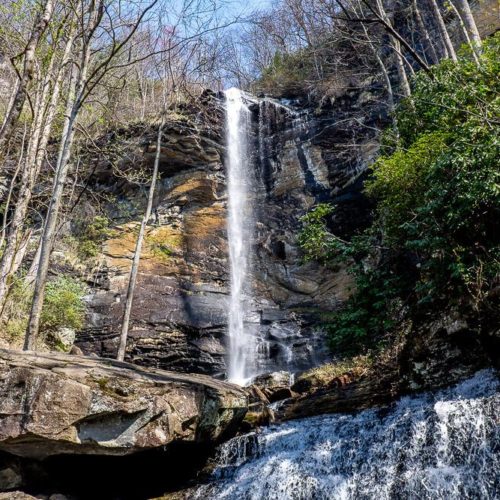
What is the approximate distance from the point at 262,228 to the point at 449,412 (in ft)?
42.8

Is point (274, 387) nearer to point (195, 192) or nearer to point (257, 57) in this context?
point (195, 192)

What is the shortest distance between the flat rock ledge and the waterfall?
6.57 metres

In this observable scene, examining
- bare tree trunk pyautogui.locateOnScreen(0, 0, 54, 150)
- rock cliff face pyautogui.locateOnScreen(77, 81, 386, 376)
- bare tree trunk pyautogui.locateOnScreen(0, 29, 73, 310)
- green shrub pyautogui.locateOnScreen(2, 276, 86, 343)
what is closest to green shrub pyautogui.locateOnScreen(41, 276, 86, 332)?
green shrub pyautogui.locateOnScreen(2, 276, 86, 343)

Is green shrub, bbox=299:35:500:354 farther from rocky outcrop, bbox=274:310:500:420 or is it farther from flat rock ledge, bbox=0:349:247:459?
flat rock ledge, bbox=0:349:247:459

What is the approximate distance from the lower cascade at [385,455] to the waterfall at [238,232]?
19.9 feet

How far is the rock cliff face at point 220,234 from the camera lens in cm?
1467

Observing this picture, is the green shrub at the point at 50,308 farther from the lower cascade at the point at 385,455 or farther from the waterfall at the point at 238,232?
the lower cascade at the point at 385,455

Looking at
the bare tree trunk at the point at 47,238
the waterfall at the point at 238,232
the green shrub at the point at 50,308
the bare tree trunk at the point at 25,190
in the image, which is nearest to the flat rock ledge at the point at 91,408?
the bare tree trunk at the point at 47,238

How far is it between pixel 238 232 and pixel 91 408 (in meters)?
12.8

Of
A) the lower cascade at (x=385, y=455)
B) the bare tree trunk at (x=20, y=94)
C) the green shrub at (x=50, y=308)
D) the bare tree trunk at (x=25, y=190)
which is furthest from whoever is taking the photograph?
the green shrub at (x=50, y=308)

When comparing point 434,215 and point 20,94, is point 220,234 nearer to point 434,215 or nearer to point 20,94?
point 434,215

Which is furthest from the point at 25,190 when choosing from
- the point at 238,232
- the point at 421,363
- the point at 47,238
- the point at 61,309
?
the point at 238,232

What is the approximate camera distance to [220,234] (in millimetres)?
18297

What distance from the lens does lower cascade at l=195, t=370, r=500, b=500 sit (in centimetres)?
532
